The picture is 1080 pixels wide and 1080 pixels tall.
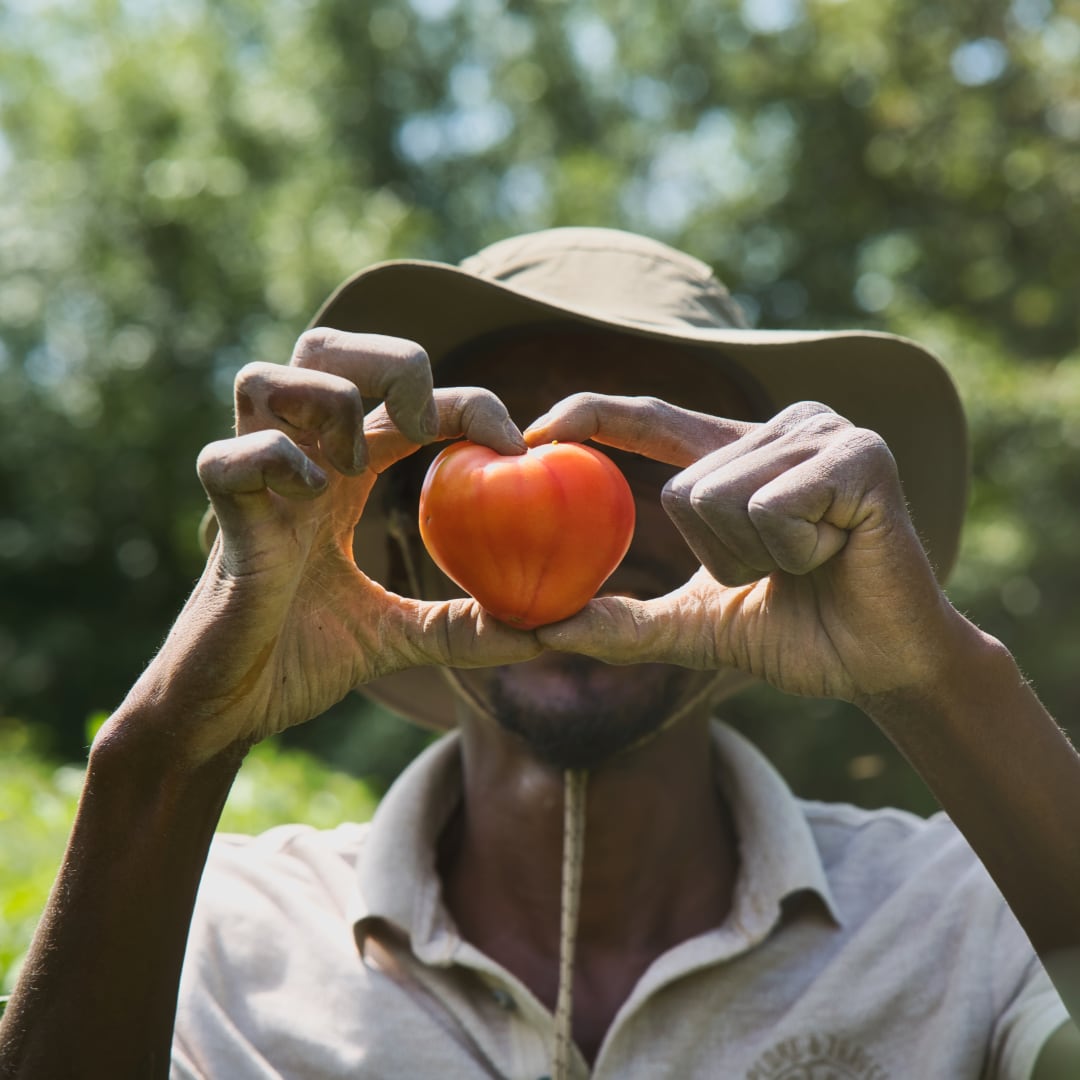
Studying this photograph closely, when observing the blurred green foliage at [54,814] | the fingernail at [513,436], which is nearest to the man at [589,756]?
the fingernail at [513,436]

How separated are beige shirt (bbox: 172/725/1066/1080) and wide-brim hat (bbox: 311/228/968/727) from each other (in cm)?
86

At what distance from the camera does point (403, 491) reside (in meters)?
3.08

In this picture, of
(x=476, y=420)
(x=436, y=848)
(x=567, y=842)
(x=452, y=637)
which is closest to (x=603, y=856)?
(x=567, y=842)

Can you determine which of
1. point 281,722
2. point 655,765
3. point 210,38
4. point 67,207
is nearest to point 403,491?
point 655,765

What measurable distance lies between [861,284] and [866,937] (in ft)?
46.6

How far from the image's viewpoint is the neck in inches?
110

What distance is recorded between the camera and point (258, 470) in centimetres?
172

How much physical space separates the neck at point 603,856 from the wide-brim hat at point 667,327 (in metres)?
0.74

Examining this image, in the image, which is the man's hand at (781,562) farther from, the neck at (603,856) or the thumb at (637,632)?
the neck at (603,856)

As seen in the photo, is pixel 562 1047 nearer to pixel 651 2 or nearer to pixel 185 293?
pixel 185 293

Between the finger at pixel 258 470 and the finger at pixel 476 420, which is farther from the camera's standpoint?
the finger at pixel 476 420

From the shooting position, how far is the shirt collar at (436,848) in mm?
2676

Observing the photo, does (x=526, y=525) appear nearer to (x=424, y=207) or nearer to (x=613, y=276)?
(x=613, y=276)

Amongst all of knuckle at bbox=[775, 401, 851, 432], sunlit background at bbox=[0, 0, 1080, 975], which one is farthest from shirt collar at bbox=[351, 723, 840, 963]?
sunlit background at bbox=[0, 0, 1080, 975]
